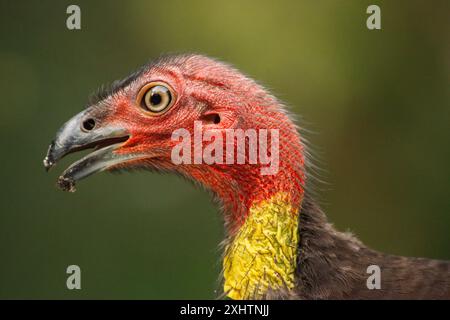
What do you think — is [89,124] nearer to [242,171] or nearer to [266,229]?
[242,171]

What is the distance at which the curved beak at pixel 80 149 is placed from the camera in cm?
361

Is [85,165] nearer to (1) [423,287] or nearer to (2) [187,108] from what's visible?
(2) [187,108]

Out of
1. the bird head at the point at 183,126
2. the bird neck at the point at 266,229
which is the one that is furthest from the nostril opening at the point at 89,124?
the bird neck at the point at 266,229

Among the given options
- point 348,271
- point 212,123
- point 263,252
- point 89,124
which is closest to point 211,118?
point 212,123

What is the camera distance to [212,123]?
3713 millimetres

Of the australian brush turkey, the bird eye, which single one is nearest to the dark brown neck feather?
the australian brush turkey

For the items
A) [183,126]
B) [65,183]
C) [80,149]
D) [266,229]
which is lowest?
[266,229]

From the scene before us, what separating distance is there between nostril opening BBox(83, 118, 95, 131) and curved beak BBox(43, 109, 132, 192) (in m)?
0.01

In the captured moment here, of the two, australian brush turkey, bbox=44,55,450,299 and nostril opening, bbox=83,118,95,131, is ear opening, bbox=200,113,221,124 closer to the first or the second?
australian brush turkey, bbox=44,55,450,299

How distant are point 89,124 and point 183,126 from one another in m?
0.47

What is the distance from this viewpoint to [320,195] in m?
3.78

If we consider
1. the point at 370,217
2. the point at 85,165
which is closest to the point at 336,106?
the point at 370,217

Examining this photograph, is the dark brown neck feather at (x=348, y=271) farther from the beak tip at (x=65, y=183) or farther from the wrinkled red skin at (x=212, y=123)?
the beak tip at (x=65, y=183)

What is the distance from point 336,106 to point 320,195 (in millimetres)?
3646
